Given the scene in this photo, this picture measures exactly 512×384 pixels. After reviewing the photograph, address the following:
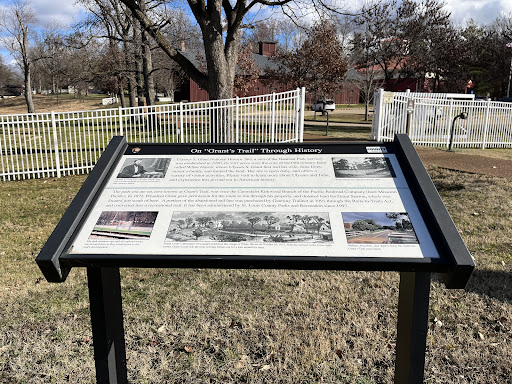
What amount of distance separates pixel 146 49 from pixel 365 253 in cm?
2419

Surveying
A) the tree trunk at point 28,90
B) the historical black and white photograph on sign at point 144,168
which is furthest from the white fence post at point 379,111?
the tree trunk at point 28,90

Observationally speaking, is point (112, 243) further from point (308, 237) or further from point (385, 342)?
point (385, 342)

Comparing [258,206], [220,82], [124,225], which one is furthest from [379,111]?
[124,225]

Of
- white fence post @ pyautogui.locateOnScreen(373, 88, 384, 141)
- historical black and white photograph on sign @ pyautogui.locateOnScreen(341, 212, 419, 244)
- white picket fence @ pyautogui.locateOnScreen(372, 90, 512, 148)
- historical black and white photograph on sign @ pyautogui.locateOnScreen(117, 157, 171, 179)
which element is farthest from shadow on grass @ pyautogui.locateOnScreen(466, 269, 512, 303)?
white picket fence @ pyautogui.locateOnScreen(372, 90, 512, 148)

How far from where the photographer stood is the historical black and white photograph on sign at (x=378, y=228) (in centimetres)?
212

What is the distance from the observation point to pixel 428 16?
105 feet

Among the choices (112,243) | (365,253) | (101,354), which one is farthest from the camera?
(101,354)

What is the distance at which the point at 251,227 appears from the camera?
2.22 meters

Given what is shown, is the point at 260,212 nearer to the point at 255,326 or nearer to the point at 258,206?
the point at 258,206

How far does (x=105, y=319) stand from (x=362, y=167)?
163 cm

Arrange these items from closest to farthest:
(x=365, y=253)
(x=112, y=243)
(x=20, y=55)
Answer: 1. (x=365, y=253)
2. (x=112, y=243)
3. (x=20, y=55)

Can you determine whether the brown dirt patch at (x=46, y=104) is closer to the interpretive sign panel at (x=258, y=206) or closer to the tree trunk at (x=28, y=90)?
the tree trunk at (x=28, y=90)

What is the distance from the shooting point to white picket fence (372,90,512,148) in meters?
15.5

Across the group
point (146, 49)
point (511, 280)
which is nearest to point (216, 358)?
point (511, 280)
